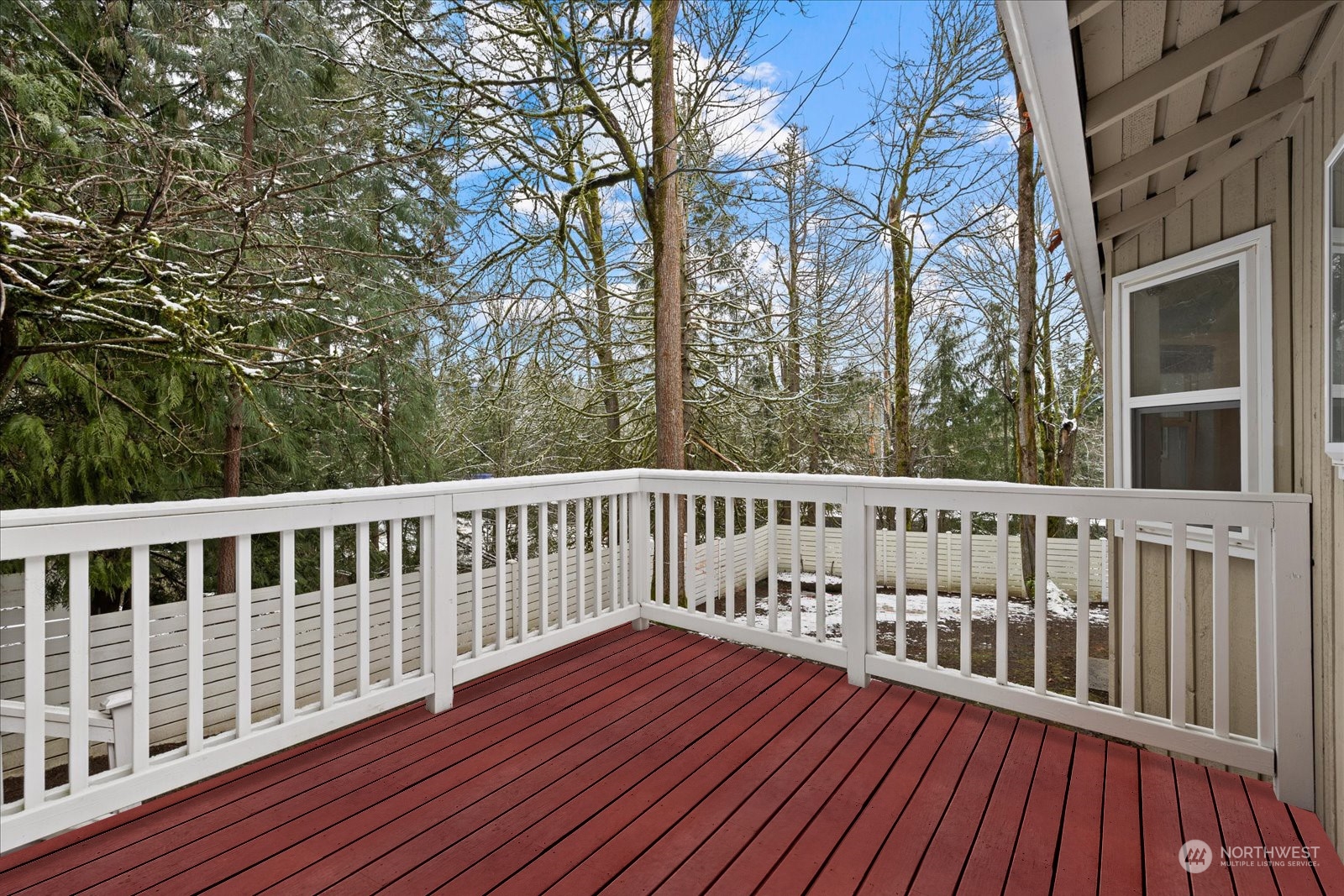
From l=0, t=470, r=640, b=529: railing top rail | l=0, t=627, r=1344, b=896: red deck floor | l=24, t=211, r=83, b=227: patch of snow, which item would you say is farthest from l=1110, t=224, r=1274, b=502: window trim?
l=24, t=211, r=83, b=227: patch of snow

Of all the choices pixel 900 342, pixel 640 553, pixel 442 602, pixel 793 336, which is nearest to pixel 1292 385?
pixel 640 553

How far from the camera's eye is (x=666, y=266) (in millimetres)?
5223

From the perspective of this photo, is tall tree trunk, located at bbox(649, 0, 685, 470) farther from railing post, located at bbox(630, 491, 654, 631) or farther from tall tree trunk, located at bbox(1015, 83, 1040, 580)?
tall tree trunk, located at bbox(1015, 83, 1040, 580)

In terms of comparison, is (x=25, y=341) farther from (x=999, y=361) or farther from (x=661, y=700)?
(x=999, y=361)

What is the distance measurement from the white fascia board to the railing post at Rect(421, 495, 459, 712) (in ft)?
8.06

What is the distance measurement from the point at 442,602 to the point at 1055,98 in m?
2.78

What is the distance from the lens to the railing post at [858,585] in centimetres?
288

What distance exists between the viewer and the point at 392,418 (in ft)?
23.0

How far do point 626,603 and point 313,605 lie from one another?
3143 millimetres

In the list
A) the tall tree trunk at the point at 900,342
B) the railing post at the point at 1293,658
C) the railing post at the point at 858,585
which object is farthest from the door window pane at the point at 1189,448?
the tall tree trunk at the point at 900,342

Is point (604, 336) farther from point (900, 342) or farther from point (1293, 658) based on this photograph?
point (1293, 658)

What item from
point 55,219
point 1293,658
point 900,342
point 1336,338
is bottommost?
point 1293,658

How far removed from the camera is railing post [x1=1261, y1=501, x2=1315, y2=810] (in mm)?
1998

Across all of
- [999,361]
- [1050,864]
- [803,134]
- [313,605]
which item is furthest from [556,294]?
[999,361]
